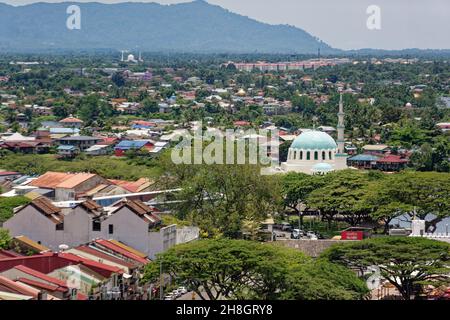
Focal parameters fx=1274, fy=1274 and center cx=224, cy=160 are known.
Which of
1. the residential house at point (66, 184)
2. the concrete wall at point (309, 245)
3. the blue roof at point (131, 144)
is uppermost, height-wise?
the concrete wall at point (309, 245)

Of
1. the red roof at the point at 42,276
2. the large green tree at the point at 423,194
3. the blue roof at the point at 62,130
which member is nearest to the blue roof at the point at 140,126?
the blue roof at the point at 62,130

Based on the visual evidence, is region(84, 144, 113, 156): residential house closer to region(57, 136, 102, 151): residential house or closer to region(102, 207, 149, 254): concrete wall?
region(57, 136, 102, 151): residential house

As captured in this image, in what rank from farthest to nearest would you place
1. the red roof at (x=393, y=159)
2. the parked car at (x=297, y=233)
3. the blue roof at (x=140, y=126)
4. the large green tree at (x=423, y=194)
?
the blue roof at (x=140, y=126), the red roof at (x=393, y=159), the large green tree at (x=423, y=194), the parked car at (x=297, y=233)

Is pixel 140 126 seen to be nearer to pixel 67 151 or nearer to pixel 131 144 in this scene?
pixel 131 144

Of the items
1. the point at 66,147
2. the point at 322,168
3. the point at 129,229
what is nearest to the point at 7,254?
the point at 129,229

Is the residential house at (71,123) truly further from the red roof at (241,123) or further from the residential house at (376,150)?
the residential house at (376,150)

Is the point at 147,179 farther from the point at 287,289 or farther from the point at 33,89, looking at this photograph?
the point at 33,89

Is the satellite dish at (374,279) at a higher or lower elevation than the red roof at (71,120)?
higher
